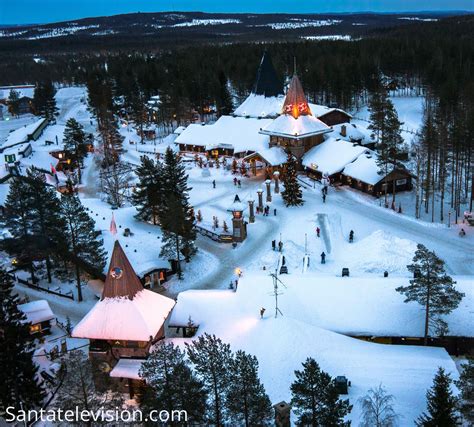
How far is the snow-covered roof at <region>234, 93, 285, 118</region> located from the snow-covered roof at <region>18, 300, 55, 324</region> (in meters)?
50.1

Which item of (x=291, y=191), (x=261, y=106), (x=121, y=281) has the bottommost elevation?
(x=291, y=191)

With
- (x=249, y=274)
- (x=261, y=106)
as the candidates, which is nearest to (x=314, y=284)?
(x=249, y=274)

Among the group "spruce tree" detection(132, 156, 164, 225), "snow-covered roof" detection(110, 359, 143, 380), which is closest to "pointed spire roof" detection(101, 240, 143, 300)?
"snow-covered roof" detection(110, 359, 143, 380)

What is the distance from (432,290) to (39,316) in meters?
22.3

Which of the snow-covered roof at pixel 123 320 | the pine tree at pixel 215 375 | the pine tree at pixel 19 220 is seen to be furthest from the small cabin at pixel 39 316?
the pine tree at pixel 215 375

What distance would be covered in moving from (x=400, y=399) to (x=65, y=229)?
2397cm

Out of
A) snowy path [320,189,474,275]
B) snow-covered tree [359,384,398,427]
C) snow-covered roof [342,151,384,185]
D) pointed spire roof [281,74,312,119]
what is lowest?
snowy path [320,189,474,275]

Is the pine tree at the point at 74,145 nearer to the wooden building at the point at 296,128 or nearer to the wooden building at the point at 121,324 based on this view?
the wooden building at the point at 296,128

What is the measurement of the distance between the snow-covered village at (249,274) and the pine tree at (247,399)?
7 cm

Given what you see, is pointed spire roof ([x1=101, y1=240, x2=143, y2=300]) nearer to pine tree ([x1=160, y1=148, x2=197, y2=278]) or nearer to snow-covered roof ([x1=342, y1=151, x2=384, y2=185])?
pine tree ([x1=160, y1=148, x2=197, y2=278])

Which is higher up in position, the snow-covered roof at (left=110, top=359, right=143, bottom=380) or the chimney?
the chimney

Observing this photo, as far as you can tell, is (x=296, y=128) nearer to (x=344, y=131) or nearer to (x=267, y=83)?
(x=344, y=131)

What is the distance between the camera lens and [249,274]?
38062mm

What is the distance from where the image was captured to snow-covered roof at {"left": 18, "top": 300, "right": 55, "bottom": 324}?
34188mm
